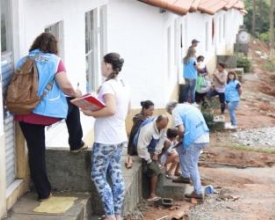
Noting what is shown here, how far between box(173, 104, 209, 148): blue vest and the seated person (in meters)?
0.19

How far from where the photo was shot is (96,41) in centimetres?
1154

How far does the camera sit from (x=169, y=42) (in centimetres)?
1620

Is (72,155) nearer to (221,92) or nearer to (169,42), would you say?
(169,42)

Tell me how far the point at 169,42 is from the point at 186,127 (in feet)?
22.9

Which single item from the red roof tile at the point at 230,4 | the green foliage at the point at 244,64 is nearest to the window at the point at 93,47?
the red roof tile at the point at 230,4

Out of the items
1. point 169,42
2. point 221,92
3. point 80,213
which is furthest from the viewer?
point 221,92

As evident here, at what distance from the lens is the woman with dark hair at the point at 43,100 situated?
21.7ft

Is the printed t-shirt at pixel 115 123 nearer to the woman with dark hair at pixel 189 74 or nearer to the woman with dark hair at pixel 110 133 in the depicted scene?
the woman with dark hair at pixel 110 133

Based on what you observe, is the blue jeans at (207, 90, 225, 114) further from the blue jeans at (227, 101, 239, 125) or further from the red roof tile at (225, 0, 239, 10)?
the red roof tile at (225, 0, 239, 10)

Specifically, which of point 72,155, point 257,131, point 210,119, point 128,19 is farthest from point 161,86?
point 72,155

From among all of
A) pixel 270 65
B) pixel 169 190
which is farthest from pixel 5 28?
pixel 270 65

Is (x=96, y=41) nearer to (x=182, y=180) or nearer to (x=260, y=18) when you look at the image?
(x=182, y=180)

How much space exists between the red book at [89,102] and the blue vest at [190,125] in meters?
3.11

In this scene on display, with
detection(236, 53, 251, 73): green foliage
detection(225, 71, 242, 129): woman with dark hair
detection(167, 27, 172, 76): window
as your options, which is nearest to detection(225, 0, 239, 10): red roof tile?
detection(236, 53, 251, 73): green foliage
